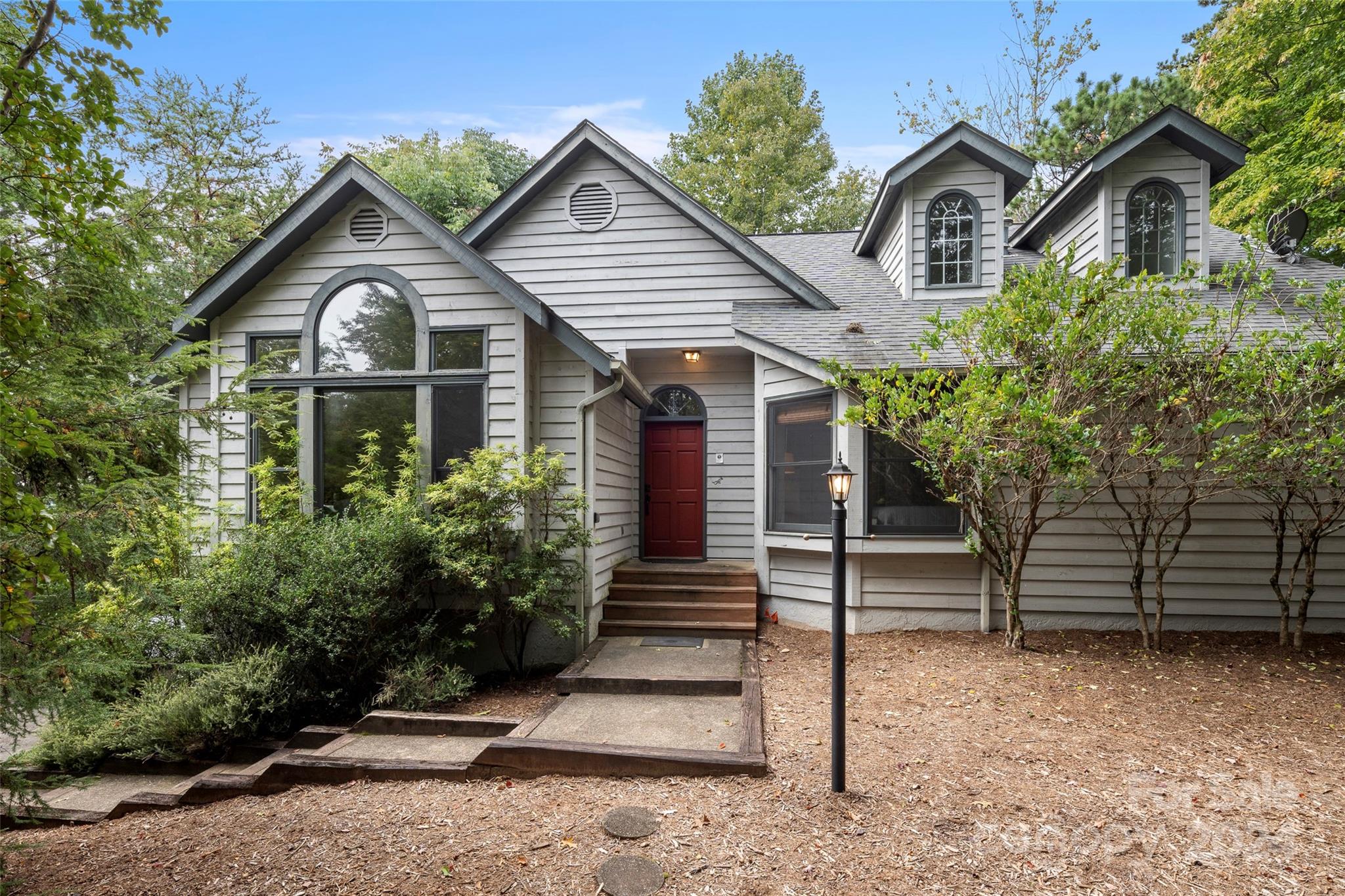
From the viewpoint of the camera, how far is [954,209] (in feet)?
26.9

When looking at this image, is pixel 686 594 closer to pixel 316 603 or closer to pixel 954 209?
pixel 316 603

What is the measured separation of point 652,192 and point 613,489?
13.4 feet

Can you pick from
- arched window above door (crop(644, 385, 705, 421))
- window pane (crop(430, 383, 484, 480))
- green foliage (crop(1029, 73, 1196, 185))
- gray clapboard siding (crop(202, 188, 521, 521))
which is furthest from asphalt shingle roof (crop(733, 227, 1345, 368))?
green foliage (crop(1029, 73, 1196, 185))

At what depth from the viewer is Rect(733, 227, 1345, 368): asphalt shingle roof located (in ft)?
23.4

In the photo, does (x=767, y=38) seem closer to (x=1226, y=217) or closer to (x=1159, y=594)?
(x=1226, y=217)

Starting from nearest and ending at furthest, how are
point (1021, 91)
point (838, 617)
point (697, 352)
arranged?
point (838, 617) → point (697, 352) → point (1021, 91)

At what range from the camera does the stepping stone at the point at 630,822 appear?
3.15m

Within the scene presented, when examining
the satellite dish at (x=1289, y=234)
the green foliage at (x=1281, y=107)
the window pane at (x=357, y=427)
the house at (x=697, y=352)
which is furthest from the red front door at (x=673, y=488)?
the green foliage at (x=1281, y=107)

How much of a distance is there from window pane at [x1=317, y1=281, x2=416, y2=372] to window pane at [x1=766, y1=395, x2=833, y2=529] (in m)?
4.32

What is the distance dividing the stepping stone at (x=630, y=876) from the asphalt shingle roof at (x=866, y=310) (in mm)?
4950

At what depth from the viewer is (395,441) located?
6.54 m

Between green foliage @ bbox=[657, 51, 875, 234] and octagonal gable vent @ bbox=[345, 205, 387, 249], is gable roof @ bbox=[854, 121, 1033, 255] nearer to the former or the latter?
octagonal gable vent @ bbox=[345, 205, 387, 249]

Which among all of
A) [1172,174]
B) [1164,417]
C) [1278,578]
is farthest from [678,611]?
[1172,174]

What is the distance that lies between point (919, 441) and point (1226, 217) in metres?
11.8
